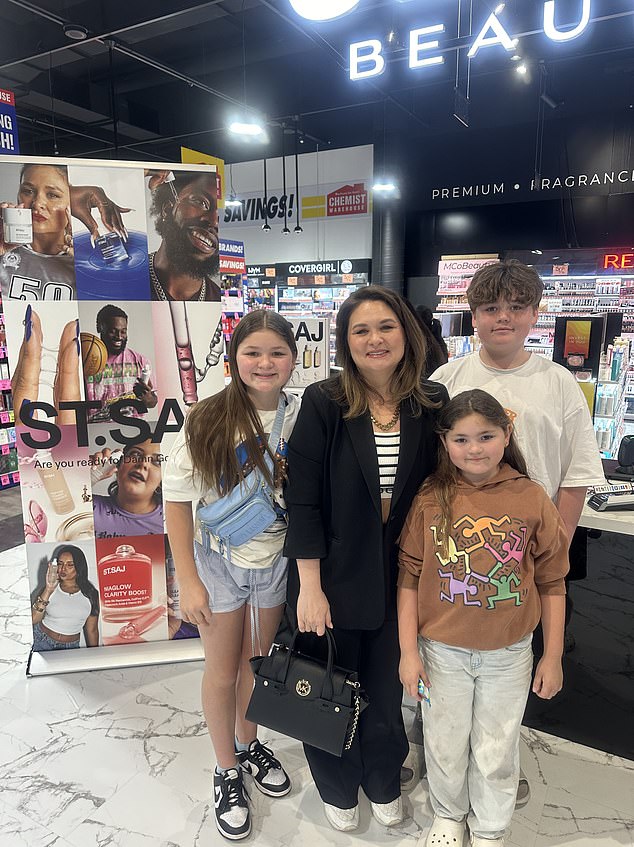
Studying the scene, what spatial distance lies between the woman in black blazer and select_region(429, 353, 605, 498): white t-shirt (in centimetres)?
25

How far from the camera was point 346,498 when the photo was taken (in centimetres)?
150

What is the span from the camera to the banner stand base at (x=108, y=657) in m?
2.65

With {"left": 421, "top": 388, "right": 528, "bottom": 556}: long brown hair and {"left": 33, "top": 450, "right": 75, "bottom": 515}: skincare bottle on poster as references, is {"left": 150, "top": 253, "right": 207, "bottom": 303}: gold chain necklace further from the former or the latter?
{"left": 421, "top": 388, "right": 528, "bottom": 556}: long brown hair

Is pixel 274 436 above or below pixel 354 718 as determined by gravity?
above

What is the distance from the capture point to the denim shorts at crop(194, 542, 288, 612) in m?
1.70

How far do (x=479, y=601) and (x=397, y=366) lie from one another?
647mm

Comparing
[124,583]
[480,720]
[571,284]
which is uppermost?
[571,284]

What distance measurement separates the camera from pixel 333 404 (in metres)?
1.52

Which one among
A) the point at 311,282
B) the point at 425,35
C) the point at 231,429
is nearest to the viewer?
the point at 231,429

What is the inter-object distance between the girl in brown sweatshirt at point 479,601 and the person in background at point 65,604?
5.47ft

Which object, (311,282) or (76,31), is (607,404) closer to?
(76,31)

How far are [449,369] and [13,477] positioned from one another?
530 centimetres

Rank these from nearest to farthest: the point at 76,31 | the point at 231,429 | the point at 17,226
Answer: the point at 231,429 < the point at 17,226 < the point at 76,31

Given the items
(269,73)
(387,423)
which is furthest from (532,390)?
(269,73)
